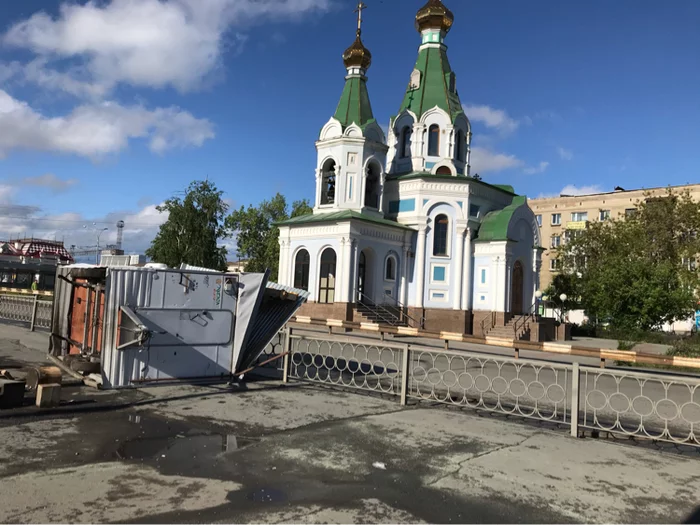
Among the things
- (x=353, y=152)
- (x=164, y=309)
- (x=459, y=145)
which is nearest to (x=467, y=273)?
(x=459, y=145)

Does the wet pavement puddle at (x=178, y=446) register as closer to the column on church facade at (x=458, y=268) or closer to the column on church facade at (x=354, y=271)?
the column on church facade at (x=354, y=271)

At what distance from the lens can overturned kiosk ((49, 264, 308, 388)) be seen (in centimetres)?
877

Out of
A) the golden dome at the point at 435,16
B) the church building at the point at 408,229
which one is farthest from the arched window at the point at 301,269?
the golden dome at the point at 435,16

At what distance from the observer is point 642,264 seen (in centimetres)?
3123

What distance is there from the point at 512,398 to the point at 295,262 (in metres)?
19.6

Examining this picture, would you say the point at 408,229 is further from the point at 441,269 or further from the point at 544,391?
the point at 544,391

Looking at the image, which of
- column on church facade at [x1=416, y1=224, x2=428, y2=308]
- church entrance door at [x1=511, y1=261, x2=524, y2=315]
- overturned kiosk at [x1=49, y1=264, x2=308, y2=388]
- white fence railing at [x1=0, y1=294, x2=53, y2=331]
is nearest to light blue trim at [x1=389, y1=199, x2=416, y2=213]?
column on church facade at [x1=416, y1=224, x2=428, y2=308]

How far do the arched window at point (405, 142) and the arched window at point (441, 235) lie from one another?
4516 mm

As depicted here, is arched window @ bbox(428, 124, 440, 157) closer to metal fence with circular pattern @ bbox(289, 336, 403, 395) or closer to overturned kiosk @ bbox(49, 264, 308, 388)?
metal fence with circular pattern @ bbox(289, 336, 403, 395)

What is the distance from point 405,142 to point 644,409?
23.9 m

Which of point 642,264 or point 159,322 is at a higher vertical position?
point 642,264

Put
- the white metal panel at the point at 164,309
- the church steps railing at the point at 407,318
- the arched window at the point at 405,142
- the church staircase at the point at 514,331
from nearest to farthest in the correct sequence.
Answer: the white metal panel at the point at 164,309
the church staircase at the point at 514,331
the church steps railing at the point at 407,318
the arched window at the point at 405,142

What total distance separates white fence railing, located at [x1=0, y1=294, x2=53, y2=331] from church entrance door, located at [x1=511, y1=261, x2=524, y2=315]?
2285cm

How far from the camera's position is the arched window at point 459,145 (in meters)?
31.7
